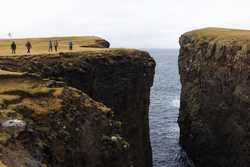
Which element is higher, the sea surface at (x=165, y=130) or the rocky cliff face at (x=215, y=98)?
the rocky cliff face at (x=215, y=98)

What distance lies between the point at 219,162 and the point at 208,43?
17413 millimetres

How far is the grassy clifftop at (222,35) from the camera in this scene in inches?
2494

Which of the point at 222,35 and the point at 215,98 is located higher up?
the point at 222,35

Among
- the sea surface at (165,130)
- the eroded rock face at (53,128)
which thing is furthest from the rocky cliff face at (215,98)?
the eroded rock face at (53,128)

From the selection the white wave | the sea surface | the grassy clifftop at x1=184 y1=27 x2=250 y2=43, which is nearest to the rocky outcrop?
the sea surface

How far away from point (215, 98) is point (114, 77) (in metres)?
18.3

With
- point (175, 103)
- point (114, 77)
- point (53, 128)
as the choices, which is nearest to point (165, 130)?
point (175, 103)

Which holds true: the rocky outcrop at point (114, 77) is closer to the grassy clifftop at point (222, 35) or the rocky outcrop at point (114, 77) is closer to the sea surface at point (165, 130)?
the sea surface at point (165, 130)

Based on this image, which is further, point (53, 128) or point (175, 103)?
point (175, 103)

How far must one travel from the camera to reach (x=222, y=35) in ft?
228

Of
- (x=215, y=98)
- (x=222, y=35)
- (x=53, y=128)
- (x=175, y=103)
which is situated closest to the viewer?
(x=53, y=128)

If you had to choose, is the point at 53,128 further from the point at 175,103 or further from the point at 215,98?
the point at 175,103

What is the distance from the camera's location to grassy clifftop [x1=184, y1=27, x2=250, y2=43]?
6334cm

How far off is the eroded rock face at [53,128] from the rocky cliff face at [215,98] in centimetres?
2997
